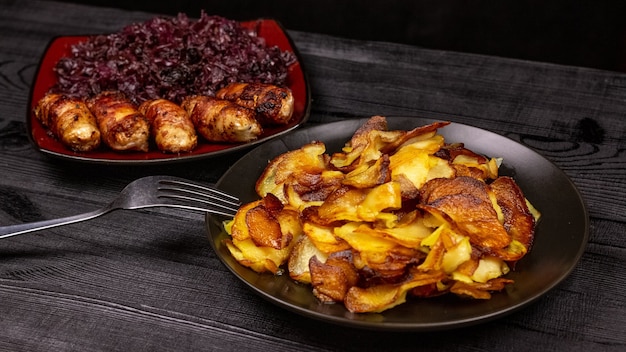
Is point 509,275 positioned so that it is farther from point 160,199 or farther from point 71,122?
point 71,122

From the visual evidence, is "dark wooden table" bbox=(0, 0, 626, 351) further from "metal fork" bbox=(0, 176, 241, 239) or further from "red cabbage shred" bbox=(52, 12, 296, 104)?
"red cabbage shred" bbox=(52, 12, 296, 104)

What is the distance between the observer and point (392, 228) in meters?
1.77

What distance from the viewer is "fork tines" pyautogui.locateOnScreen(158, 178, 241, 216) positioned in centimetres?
204

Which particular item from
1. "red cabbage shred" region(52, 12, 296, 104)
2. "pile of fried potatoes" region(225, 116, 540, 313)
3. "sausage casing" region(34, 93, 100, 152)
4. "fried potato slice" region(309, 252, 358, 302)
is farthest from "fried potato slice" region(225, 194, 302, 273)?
"red cabbage shred" region(52, 12, 296, 104)

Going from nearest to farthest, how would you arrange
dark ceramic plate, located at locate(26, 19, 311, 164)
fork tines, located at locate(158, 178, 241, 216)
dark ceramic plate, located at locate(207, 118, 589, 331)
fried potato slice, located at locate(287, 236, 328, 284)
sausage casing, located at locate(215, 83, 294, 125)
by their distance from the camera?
dark ceramic plate, located at locate(207, 118, 589, 331) < fried potato slice, located at locate(287, 236, 328, 284) < fork tines, located at locate(158, 178, 241, 216) < dark ceramic plate, located at locate(26, 19, 311, 164) < sausage casing, located at locate(215, 83, 294, 125)

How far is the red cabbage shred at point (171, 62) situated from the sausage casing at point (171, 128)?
0.93ft

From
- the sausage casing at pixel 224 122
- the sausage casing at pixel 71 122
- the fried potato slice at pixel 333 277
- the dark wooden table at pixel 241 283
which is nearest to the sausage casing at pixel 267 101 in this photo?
the sausage casing at pixel 224 122

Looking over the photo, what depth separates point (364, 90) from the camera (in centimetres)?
309

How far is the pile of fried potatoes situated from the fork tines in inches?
2.2

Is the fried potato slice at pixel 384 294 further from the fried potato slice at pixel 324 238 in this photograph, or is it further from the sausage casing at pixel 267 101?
the sausage casing at pixel 267 101

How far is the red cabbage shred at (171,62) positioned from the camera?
2.89m

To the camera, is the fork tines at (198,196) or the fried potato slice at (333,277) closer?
the fried potato slice at (333,277)

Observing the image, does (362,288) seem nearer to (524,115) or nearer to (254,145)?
(254,145)

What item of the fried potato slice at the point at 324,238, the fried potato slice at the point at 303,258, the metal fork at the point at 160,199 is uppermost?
the fried potato slice at the point at 324,238
